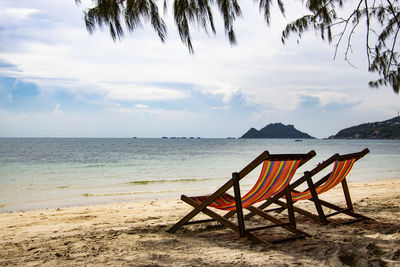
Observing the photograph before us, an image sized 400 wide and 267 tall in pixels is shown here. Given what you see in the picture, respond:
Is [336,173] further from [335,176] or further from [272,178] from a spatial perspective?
[272,178]

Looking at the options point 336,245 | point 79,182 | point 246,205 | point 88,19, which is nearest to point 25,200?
point 79,182

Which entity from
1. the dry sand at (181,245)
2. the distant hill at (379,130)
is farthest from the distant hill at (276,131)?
the dry sand at (181,245)

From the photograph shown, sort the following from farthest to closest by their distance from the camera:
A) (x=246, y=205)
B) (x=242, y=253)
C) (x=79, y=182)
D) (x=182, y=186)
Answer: (x=79, y=182)
(x=182, y=186)
(x=246, y=205)
(x=242, y=253)

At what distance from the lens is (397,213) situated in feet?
14.2

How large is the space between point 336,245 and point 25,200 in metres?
6.93

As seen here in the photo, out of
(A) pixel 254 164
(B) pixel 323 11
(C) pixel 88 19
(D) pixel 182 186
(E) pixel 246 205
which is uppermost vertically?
(B) pixel 323 11

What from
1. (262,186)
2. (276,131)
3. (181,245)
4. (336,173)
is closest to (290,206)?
(262,186)

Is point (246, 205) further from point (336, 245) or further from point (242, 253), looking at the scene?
point (336, 245)

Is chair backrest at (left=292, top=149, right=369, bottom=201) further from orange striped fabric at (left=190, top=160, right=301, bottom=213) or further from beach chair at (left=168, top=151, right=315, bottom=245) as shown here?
orange striped fabric at (left=190, top=160, right=301, bottom=213)

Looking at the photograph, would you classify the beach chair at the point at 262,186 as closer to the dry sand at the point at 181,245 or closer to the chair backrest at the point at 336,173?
the dry sand at the point at 181,245

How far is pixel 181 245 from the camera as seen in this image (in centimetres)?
300

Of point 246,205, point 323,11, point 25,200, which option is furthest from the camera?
point 25,200

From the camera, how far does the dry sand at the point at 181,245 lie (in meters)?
2.50

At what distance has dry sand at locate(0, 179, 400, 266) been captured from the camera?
250cm
